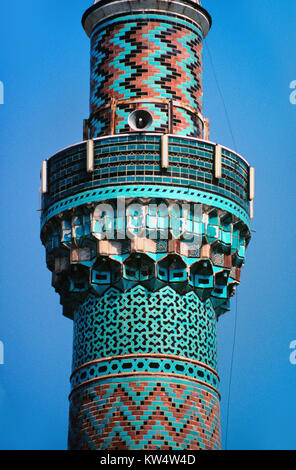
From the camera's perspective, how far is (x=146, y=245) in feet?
140

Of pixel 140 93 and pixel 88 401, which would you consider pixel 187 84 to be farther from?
pixel 88 401

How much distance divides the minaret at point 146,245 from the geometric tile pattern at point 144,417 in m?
0.02

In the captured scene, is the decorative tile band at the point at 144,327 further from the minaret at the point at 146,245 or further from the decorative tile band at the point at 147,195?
the decorative tile band at the point at 147,195

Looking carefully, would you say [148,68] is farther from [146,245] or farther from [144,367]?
[144,367]

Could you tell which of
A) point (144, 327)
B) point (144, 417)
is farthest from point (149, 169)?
point (144, 417)

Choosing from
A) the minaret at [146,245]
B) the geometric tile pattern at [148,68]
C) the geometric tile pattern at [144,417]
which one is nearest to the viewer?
the geometric tile pattern at [144,417]

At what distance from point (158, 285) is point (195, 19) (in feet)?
17.3

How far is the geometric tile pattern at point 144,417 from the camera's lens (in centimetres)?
4141

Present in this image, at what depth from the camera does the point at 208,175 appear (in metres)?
43.2

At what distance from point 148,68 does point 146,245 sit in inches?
136

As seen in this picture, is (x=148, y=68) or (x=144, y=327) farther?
(x=148, y=68)

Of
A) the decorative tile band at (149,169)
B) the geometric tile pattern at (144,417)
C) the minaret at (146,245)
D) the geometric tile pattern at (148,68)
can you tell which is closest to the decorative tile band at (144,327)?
the minaret at (146,245)

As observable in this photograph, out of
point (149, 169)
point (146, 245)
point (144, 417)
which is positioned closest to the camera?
point (144, 417)
